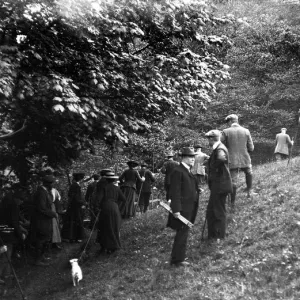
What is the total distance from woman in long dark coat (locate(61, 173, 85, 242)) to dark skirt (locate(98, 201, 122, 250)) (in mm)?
2831

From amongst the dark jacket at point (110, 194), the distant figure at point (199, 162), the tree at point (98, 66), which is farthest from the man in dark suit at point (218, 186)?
the distant figure at point (199, 162)

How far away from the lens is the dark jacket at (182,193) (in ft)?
29.3

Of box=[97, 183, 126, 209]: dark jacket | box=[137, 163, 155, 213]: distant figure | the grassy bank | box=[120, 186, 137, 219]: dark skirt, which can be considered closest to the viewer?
the grassy bank

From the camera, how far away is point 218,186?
381 inches

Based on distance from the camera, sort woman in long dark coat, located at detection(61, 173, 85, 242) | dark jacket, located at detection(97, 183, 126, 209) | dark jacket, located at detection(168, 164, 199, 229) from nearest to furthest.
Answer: dark jacket, located at detection(168, 164, 199, 229) → dark jacket, located at detection(97, 183, 126, 209) → woman in long dark coat, located at detection(61, 173, 85, 242)

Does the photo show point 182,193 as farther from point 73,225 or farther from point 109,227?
point 73,225

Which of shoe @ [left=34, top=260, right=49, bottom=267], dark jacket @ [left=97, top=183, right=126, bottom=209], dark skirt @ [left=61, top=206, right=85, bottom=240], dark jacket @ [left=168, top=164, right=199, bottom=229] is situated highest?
dark jacket @ [left=168, top=164, right=199, bottom=229]

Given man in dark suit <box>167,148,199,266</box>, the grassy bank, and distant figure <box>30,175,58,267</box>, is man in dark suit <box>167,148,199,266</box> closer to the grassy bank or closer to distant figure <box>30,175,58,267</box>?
the grassy bank

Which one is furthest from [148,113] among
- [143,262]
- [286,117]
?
[286,117]

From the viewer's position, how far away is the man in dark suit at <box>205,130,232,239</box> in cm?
966

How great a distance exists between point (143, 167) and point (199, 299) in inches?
429

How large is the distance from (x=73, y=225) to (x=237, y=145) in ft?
19.0

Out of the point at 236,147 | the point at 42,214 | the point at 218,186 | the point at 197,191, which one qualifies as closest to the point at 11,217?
the point at 42,214

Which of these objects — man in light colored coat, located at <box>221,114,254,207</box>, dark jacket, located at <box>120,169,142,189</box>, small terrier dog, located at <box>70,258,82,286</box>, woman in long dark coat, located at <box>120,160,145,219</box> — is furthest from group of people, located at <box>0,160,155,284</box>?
man in light colored coat, located at <box>221,114,254,207</box>
